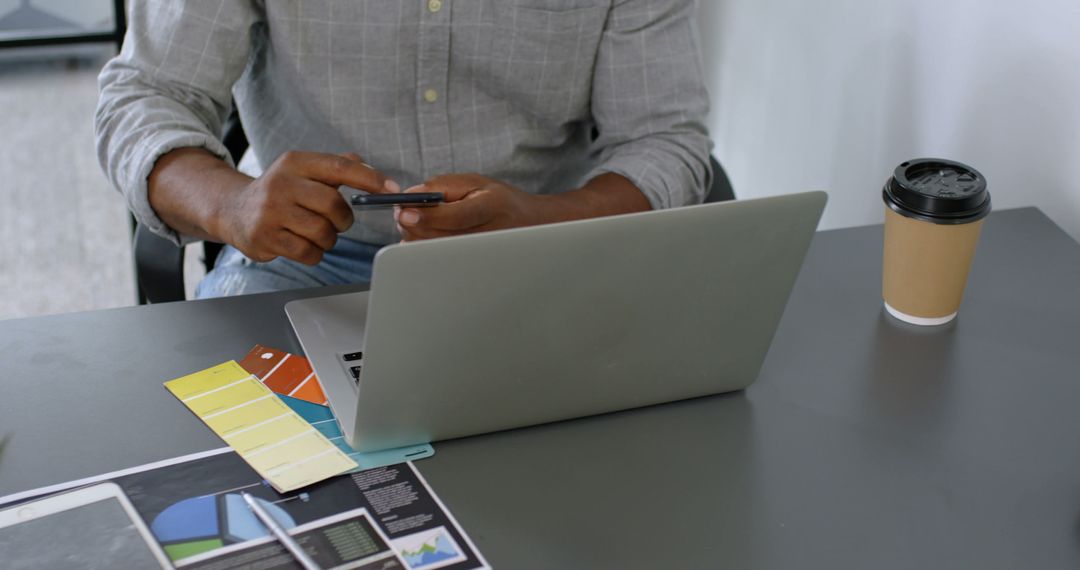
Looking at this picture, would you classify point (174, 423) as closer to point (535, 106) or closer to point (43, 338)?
point (43, 338)

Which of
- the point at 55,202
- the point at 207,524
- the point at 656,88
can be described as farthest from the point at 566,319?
the point at 55,202

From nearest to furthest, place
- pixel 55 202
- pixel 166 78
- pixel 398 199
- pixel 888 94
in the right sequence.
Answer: pixel 398 199, pixel 166 78, pixel 888 94, pixel 55 202

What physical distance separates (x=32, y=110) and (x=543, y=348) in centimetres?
286

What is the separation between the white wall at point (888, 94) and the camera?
1380 millimetres

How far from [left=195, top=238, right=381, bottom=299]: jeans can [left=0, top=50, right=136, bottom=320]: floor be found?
1185 millimetres

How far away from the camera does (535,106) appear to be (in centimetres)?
151

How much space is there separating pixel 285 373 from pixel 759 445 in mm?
425

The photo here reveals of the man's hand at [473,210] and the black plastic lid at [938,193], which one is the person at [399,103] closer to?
the man's hand at [473,210]

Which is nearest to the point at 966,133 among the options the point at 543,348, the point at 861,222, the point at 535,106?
the point at 861,222

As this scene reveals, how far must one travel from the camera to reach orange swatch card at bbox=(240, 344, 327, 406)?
3.23 feet

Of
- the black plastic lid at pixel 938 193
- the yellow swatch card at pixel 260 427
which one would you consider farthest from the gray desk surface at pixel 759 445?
the black plastic lid at pixel 938 193

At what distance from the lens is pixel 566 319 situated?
0.89 meters

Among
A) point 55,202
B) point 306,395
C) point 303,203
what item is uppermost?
point 303,203

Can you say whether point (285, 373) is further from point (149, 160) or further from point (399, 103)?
A: point (399, 103)
